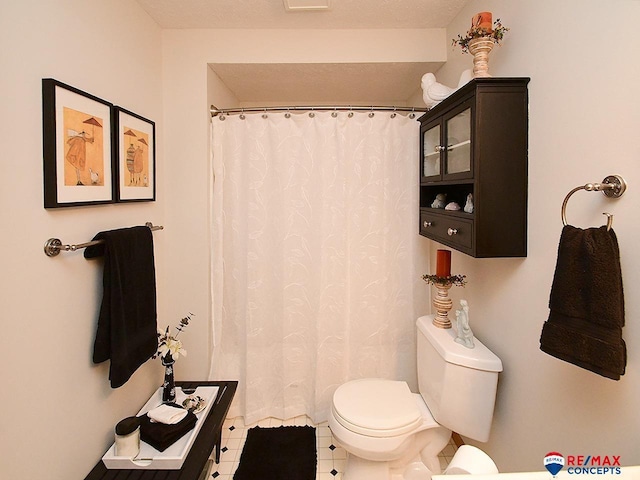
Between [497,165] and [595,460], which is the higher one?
[497,165]

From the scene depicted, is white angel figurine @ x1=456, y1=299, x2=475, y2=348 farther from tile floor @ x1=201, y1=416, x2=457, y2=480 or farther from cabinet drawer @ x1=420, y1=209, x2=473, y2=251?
tile floor @ x1=201, y1=416, x2=457, y2=480

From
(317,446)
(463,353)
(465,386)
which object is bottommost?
(317,446)

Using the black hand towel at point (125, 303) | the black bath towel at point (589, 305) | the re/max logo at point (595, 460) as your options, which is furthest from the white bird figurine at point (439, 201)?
the black hand towel at point (125, 303)

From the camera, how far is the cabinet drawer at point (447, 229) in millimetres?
1530

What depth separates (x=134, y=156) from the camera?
187 cm

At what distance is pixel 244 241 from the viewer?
2.35 metres

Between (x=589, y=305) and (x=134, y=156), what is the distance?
1943 mm

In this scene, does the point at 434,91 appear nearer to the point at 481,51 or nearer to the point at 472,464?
the point at 481,51

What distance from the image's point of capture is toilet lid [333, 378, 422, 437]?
169cm

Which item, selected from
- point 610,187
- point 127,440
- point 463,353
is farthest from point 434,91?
point 127,440

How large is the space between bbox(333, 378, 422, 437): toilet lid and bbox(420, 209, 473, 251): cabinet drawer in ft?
2.62

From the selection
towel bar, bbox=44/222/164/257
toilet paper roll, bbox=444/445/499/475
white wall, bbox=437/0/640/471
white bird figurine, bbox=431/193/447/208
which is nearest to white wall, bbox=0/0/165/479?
towel bar, bbox=44/222/164/257

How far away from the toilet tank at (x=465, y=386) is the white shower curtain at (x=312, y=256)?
68 cm

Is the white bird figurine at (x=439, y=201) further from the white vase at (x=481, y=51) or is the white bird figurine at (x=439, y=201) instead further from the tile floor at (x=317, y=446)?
the tile floor at (x=317, y=446)
